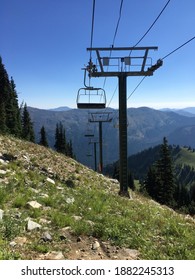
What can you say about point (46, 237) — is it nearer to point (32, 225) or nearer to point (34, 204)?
point (32, 225)

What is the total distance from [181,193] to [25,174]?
80.9m

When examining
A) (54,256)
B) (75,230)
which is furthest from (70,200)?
(54,256)

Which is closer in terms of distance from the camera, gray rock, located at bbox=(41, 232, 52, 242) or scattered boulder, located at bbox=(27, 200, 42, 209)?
gray rock, located at bbox=(41, 232, 52, 242)

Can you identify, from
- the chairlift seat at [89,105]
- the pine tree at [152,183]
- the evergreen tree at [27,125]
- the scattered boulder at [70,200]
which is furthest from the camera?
the evergreen tree at [27,125]

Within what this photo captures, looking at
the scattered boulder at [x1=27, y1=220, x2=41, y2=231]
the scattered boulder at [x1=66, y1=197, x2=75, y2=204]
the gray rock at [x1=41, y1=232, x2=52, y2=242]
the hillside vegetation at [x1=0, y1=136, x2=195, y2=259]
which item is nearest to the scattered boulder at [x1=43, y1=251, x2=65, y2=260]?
the hillside vegetation at [x1=0, y1=136, x2=195, y2=259]

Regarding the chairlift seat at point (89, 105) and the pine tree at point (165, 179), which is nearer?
the chairlift seat at point (89, 105)

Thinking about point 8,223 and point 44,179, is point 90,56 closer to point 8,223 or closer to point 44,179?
point 44,179

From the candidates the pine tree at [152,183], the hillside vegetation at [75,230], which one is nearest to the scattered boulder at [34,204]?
the hillside vegetation at [75,230]

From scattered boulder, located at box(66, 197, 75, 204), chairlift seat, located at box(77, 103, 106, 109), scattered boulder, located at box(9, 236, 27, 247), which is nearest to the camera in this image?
scattered boulder, located at box(9, 236, 27, 247)

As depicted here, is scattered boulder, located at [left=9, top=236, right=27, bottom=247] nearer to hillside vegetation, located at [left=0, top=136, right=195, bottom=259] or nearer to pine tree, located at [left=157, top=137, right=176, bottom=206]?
hillside vegetation, located at [left=0, top=136, right=195, bottom=259]

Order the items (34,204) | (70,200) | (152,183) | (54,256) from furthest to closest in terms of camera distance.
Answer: (152,183) → (70,200) → (34,204) → (54,256)

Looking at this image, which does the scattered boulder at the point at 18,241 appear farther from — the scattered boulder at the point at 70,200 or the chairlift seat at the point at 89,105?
the chairlift seat at the point at 89,105

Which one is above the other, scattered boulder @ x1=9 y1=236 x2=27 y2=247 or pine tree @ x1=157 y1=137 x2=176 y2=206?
scattered boulder @ x1=9 y1=236 x2=27 y2=247
